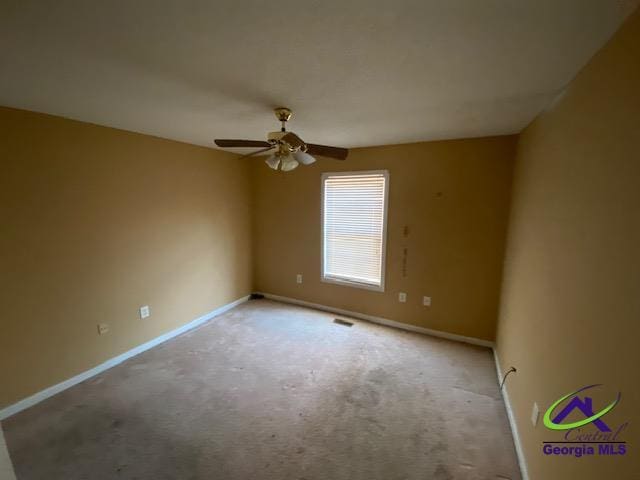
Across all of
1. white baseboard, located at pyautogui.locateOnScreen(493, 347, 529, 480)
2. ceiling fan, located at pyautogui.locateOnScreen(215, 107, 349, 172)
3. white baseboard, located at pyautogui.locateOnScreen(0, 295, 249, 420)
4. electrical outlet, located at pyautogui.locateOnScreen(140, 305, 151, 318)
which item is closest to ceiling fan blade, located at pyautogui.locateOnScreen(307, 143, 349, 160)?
ceiling fan, located at pyautogui.locateOnScreen(215, 107, 349, 172)

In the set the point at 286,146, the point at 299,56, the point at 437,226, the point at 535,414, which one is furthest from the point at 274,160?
the point at 535,414

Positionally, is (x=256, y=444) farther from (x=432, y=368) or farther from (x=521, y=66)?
(x=521, y=66)

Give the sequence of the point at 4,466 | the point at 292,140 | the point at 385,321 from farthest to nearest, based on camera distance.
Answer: the point at 385,321 → the point at 292,140 → the point at 4,466

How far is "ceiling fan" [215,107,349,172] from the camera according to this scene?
71.9 inches

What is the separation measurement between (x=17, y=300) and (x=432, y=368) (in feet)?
11.7

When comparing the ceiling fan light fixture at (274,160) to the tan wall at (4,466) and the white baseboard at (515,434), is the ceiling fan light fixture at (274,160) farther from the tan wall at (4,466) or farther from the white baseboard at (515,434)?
the white baseboard at (515,434)

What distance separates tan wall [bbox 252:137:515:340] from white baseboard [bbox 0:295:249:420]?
1.73 m

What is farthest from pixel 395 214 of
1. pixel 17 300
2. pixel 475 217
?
pixel 17 300

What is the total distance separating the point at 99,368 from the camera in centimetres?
258

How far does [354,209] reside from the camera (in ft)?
11.9

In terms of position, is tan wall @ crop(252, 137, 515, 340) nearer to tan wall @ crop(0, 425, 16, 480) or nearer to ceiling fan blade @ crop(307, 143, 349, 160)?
ceiling fan blade @ crop(307, 143, 349, 160)

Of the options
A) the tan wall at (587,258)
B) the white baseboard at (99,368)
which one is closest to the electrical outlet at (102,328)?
the white baseboard at (99,368)

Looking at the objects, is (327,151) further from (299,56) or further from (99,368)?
(99,368)

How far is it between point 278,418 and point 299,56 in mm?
2354
